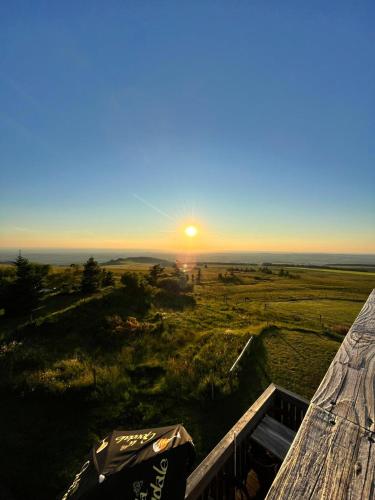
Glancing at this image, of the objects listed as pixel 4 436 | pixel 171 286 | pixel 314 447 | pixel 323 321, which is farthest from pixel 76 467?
pixel 171 286

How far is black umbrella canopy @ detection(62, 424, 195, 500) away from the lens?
8.15 ft

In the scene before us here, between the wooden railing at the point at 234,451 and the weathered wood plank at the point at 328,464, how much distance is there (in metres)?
1.68

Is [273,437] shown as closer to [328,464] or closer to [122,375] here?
[328,464]

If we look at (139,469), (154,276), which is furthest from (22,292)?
(139,469)

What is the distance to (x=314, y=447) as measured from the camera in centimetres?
157

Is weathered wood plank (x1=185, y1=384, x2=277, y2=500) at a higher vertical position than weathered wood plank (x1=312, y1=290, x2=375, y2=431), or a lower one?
lower

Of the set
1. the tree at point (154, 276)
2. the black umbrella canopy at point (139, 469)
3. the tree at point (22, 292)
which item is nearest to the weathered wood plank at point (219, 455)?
the black umbrella canopy at point (139, 469)

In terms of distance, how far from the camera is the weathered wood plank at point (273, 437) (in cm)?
341

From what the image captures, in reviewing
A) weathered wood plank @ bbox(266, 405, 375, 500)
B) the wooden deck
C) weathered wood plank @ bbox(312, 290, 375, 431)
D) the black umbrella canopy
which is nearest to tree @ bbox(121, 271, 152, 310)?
the black umbrella canopy

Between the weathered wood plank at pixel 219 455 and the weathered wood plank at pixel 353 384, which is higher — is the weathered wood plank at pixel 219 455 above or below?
below

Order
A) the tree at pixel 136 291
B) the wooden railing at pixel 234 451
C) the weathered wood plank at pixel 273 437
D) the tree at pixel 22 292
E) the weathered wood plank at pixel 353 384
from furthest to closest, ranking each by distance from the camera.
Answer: the tree at pixel 136 291, the tree at pixel 22 292, the weathered wood plank at pixel 273 437, the wooden railing at pixel 234 451, the weathered wood plank at pixel 353 384

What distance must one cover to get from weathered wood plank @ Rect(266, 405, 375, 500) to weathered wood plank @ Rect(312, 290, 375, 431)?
11 cm

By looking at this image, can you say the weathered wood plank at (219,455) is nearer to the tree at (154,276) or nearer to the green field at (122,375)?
the green field at (122,375)

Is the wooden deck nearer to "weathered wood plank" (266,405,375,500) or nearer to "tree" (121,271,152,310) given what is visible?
"weathered wood plank" (266,405,375,500)
